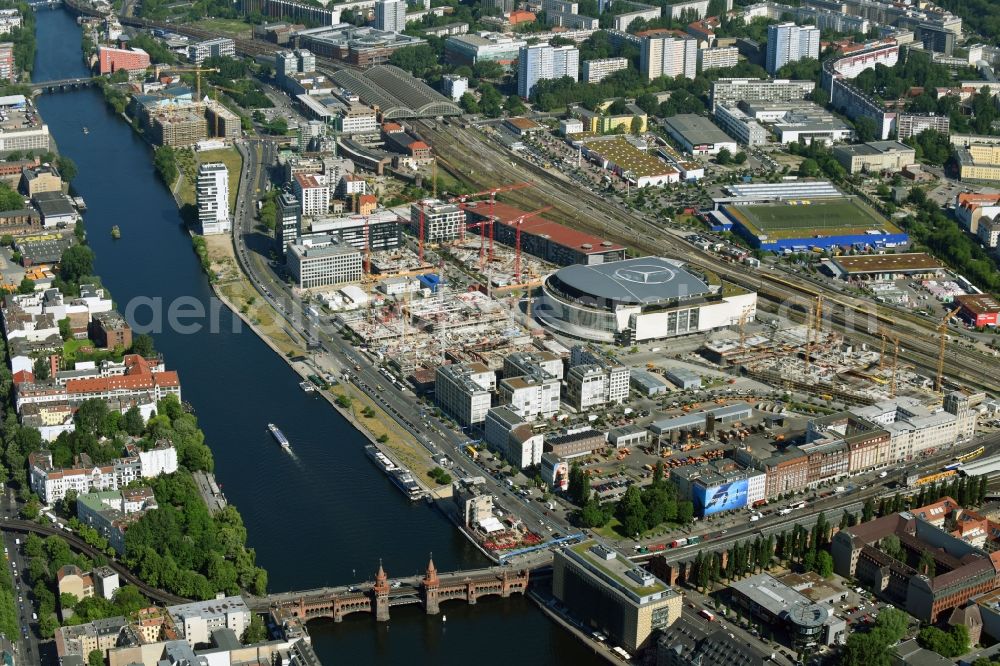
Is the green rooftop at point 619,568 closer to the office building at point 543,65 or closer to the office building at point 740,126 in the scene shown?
the office building at point 740,126

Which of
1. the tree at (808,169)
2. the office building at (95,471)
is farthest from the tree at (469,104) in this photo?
the office building at (95,471)

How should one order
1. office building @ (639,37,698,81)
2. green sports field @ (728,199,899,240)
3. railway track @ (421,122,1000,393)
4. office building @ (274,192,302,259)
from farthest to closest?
office building @ (639,37,698,81) → green sports field @ (728,199,899,240) → office building @ (274,192,302,259) → railway track @ (421,122,1000,393)

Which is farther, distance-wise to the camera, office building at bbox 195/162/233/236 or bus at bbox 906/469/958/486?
office building at bbox 195/162/233/236

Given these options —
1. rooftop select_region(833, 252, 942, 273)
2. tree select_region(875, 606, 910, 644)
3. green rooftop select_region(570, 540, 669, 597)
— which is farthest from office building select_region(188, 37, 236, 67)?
tree select_region(875, 606, 910, 644)

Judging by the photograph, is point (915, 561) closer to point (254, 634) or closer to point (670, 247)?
point (254, 634)

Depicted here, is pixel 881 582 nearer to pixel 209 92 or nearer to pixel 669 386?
pixel 669 386

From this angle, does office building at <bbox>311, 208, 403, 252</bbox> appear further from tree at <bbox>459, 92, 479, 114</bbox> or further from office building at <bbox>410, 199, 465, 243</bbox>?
tree at <bbox>459, 92, 479, 114</bbox>
